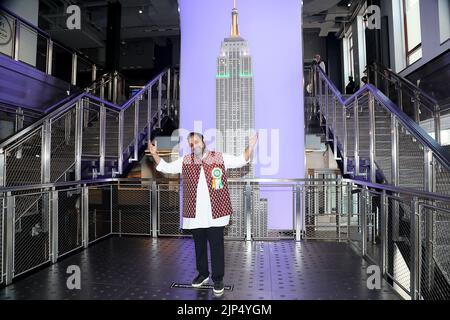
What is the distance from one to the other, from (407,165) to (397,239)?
89cm

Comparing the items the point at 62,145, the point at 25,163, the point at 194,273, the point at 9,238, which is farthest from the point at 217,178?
the point at 62,145

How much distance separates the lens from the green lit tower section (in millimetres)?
5465

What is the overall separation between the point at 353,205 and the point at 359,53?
28.9 feet

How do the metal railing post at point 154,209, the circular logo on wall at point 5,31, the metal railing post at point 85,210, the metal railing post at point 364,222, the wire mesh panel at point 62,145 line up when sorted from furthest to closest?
the circular logo on wall at point 5,31
the metal railing post at point 154,209
the wire mesh panel at point 62,145
the metal railing post at point 85,210
the metal railing post at point 364,222

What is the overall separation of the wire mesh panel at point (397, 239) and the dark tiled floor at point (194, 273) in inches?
9.2

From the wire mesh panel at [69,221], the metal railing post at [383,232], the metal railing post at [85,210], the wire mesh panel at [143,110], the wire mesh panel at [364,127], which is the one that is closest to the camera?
the metal railing post at [383,232]

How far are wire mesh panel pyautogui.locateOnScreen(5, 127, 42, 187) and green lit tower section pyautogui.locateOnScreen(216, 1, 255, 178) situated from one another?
2.56 meters

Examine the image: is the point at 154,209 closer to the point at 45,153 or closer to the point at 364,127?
the point at 45,153

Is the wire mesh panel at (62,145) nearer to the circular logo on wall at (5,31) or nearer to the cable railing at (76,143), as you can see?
the cable railing at (76,143)

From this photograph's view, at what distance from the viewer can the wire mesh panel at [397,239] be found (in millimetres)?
3457

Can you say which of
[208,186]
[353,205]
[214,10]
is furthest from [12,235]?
[353,205]

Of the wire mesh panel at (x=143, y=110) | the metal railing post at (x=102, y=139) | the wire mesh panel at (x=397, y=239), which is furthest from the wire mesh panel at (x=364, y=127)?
the wire mesh panel at (x=143, y=110)

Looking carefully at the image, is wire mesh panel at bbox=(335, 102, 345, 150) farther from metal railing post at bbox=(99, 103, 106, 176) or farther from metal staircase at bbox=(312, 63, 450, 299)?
metal railing post at bbox=(99, 103, 106, 176)

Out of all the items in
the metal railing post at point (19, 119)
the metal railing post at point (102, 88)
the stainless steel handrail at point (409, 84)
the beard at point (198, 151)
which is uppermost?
the metal railing post at point (102, 88)
